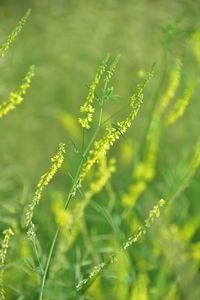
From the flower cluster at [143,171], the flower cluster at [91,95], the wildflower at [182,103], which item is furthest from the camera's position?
the flower cluster at [143,171]

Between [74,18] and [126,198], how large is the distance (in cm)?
132

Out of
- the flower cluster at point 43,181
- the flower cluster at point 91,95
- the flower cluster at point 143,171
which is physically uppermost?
the flower cluster at point 143,171

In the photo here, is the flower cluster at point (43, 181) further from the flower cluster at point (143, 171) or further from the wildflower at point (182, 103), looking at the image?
the flower cluster at point (143, 171)

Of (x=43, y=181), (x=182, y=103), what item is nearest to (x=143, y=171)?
(x=182, y=103)

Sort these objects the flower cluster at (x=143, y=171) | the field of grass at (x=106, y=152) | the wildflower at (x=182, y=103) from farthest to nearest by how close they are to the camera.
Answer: the flower cluster at (x=143, y=171), the field of grass at (x=106, y=152), the wildflower at (x=182, y=103)

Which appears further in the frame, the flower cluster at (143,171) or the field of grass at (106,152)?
the flower cluster at (143,171)

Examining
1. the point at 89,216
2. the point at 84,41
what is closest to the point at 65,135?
the point at 84,41

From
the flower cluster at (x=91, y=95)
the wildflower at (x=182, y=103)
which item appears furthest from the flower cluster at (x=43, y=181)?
the wildflower at (x=182, y=103)

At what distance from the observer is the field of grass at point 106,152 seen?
2205 mm

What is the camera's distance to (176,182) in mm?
2357

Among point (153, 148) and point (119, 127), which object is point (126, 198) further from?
point (119, 127)

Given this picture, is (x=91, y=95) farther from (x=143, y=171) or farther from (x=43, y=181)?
(x=143, y=171)

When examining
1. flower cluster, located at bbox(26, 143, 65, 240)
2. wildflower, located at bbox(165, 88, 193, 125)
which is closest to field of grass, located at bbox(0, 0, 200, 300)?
wildflower, located at bbox(165, 88, 193, 125)

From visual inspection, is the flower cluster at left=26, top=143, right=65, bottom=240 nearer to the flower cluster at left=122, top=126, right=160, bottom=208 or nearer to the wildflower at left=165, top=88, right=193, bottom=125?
the wildflower at left=165, top=88, right=193, bottom=125
